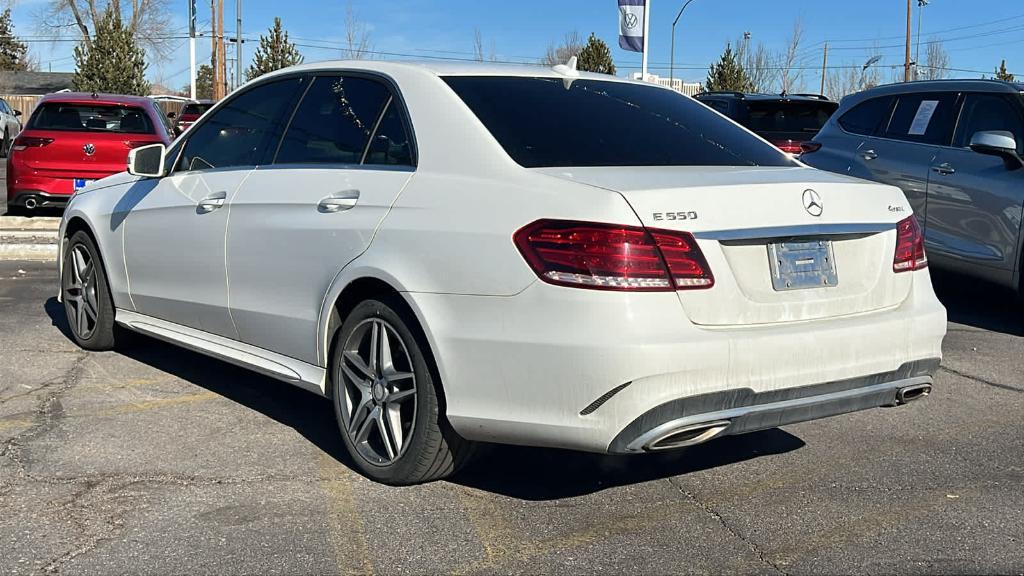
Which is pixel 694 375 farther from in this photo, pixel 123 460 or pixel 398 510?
pixel 123 460

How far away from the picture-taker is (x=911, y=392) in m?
4.17

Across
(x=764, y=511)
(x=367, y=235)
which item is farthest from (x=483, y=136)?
(x=764, y=511)

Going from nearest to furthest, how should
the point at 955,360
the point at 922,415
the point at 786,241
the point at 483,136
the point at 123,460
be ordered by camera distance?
the point at 786,241
the point at 483,136
the point at 123,460
the point at 922,415
the point at 955,360

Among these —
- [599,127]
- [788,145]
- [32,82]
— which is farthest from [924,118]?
[32,82]

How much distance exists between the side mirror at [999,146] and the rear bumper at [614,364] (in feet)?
12.9

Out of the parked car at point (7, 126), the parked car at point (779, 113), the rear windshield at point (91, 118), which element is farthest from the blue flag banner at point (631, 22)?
the parked car at point (7, 126)

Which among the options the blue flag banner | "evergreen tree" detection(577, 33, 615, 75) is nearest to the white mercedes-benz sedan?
the blue flag banner

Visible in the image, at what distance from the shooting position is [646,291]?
3553mm

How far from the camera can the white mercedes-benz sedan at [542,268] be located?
3.58m

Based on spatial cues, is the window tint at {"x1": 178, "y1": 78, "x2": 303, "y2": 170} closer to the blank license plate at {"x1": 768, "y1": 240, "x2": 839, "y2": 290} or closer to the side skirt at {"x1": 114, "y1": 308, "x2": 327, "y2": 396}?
the side skirt at {"x1": 114, "y1": 308, "x2": 327, "y2": 396}

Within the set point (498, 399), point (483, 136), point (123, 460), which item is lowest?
point (123, 460)

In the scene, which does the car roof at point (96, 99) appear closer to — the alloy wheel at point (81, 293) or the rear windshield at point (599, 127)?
the alloy wheel at point (81, 293)

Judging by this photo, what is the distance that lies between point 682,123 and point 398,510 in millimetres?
1969

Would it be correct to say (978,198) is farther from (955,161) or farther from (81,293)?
(81,293)
